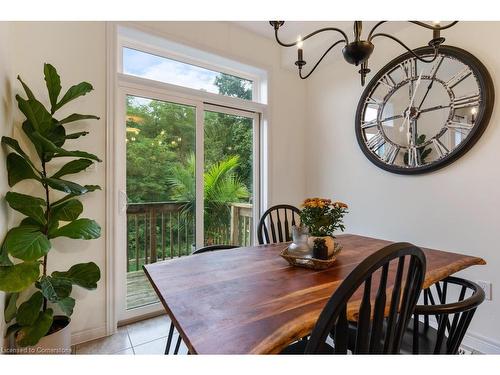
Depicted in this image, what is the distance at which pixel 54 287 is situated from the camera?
5.25ft

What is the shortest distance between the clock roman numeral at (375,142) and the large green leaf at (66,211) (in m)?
2.52

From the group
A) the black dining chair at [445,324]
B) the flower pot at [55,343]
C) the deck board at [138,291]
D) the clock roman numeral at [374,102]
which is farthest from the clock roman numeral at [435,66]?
the flower pot at [55,343]

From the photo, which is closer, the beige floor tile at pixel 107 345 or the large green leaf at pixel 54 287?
the large green leaf at pixel 54 287

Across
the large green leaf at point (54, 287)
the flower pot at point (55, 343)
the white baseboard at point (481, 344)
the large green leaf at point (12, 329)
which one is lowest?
the white baseboard at point (481, 344)

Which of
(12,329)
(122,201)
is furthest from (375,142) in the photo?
(12,329)

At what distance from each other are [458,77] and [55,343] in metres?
3.38

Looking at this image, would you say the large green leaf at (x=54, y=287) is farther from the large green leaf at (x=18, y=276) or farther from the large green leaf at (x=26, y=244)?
the large green leaf at (x=26, y=244)

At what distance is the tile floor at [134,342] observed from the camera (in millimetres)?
1967

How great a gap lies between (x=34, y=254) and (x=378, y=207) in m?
2.68

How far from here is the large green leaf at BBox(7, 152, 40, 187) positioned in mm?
1648

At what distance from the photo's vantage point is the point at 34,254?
4.66 feet

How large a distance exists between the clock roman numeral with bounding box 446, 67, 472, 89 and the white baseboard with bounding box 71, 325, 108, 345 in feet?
10.9

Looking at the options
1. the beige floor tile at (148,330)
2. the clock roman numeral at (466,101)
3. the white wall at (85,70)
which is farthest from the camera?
the beige floor tile at (148,330)
